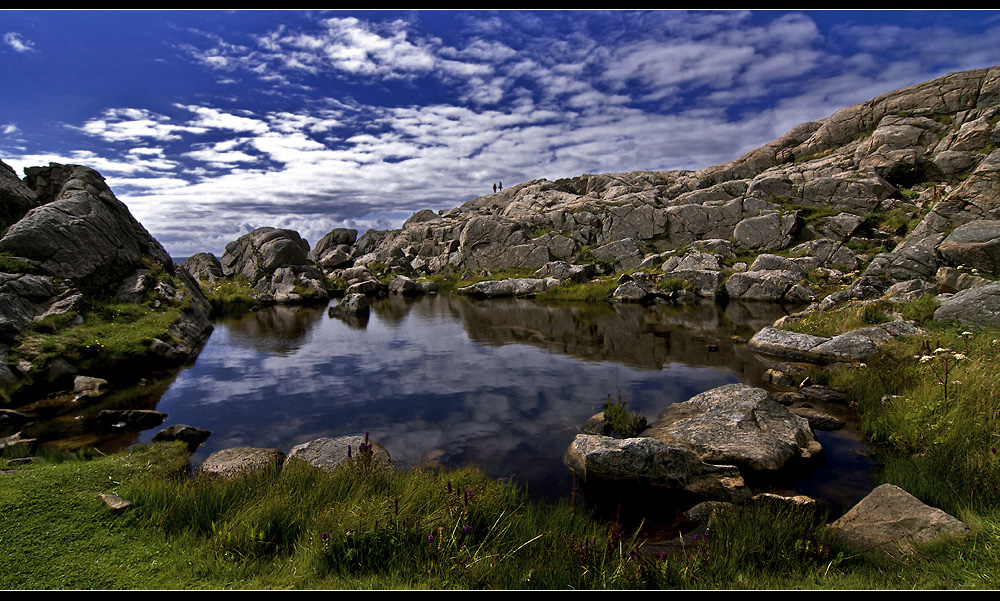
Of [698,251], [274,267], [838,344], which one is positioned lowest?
[838,344]

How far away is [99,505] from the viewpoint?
7012mm

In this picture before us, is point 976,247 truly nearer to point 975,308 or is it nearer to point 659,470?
point 975,308

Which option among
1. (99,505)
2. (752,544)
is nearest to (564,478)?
(752,544)

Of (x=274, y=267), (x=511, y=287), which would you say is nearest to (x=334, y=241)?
(x=274, y=267)

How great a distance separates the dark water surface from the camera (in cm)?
1241

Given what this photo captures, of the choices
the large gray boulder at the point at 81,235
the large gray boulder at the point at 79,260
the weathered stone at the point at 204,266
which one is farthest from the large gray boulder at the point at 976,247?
the weathered stone at the point at 204,266

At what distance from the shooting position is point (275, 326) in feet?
124

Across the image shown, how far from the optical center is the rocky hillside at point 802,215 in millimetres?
41719

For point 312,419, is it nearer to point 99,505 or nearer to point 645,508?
point 99,505

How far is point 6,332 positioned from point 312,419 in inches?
496

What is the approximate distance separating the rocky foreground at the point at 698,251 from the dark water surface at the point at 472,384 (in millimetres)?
1565

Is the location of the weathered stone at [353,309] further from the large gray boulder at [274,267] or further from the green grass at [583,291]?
the green grass at [583,291]

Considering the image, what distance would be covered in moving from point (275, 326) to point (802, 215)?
6736 cm

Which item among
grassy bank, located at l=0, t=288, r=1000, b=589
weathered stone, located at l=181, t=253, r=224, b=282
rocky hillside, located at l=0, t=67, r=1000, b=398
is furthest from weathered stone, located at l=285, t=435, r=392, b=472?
weathered stone, located at l=181, t=253, r=224, b=282
